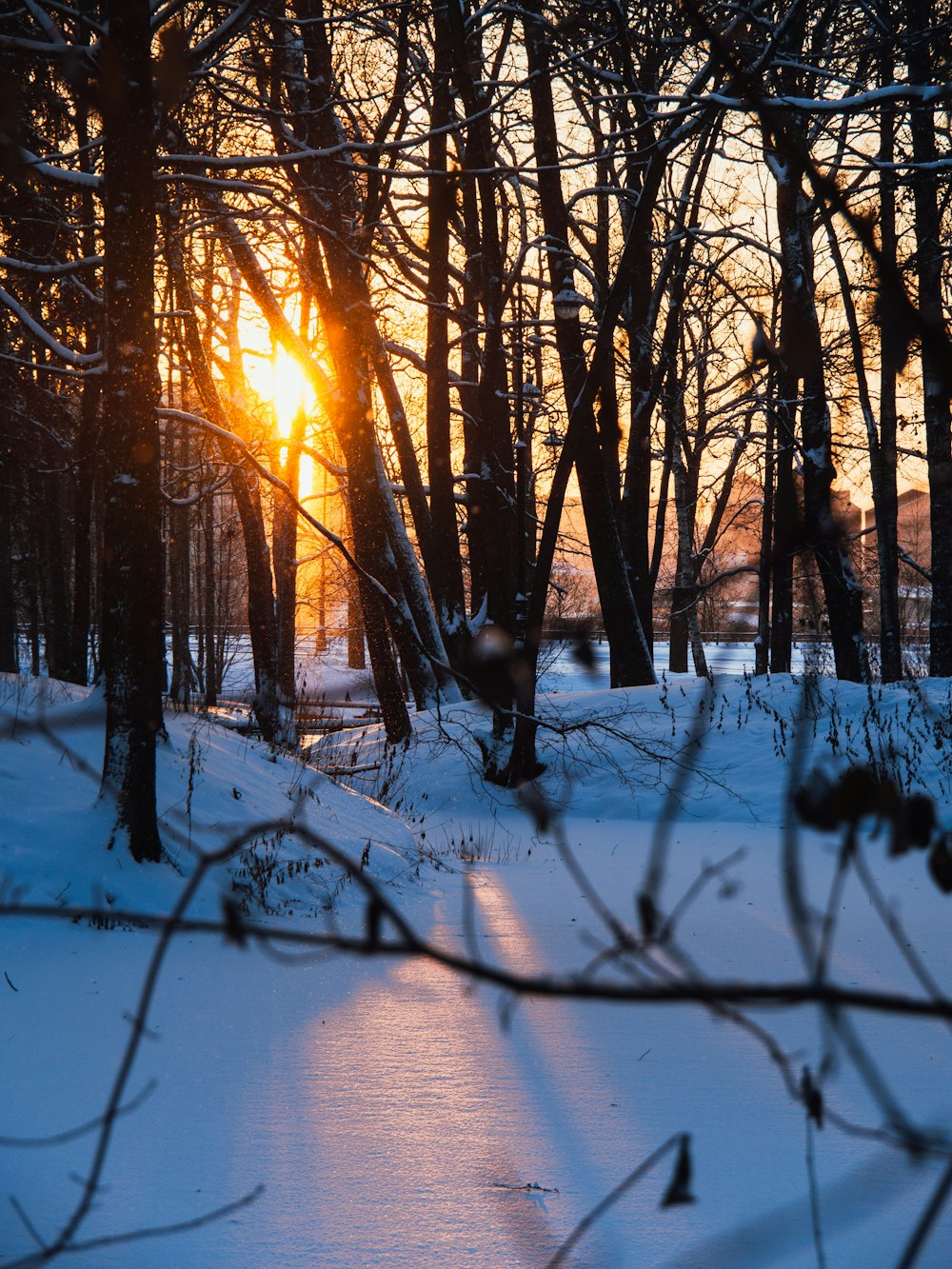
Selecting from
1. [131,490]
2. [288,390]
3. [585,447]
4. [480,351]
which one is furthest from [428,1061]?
[288,390]

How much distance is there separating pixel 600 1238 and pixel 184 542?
23520mm

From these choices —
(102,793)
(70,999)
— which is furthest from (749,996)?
(102,793)

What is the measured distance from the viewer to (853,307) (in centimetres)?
1845

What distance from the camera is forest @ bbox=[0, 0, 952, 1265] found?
2.14 meters

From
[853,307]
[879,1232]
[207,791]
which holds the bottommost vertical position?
[879,1232]

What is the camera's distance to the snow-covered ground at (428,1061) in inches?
92.0

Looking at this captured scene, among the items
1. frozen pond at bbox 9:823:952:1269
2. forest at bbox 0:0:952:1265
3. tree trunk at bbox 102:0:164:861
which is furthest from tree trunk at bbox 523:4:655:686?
frozen pond at bbox 9:823:952:1269

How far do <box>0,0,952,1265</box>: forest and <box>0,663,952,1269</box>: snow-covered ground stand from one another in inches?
9.0

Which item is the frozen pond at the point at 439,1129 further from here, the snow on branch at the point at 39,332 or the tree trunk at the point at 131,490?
the snow on branch at the point at 39,332

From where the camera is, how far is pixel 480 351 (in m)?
13.3

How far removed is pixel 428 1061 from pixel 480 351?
1108 cm

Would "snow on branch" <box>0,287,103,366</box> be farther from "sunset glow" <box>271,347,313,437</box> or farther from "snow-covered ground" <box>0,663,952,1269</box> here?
"sunset glow" <box>271,347,313,437</box>

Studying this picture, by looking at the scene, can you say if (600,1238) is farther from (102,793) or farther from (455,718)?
(455,718)

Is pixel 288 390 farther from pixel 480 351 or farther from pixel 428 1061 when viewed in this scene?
pixel 428 1061
